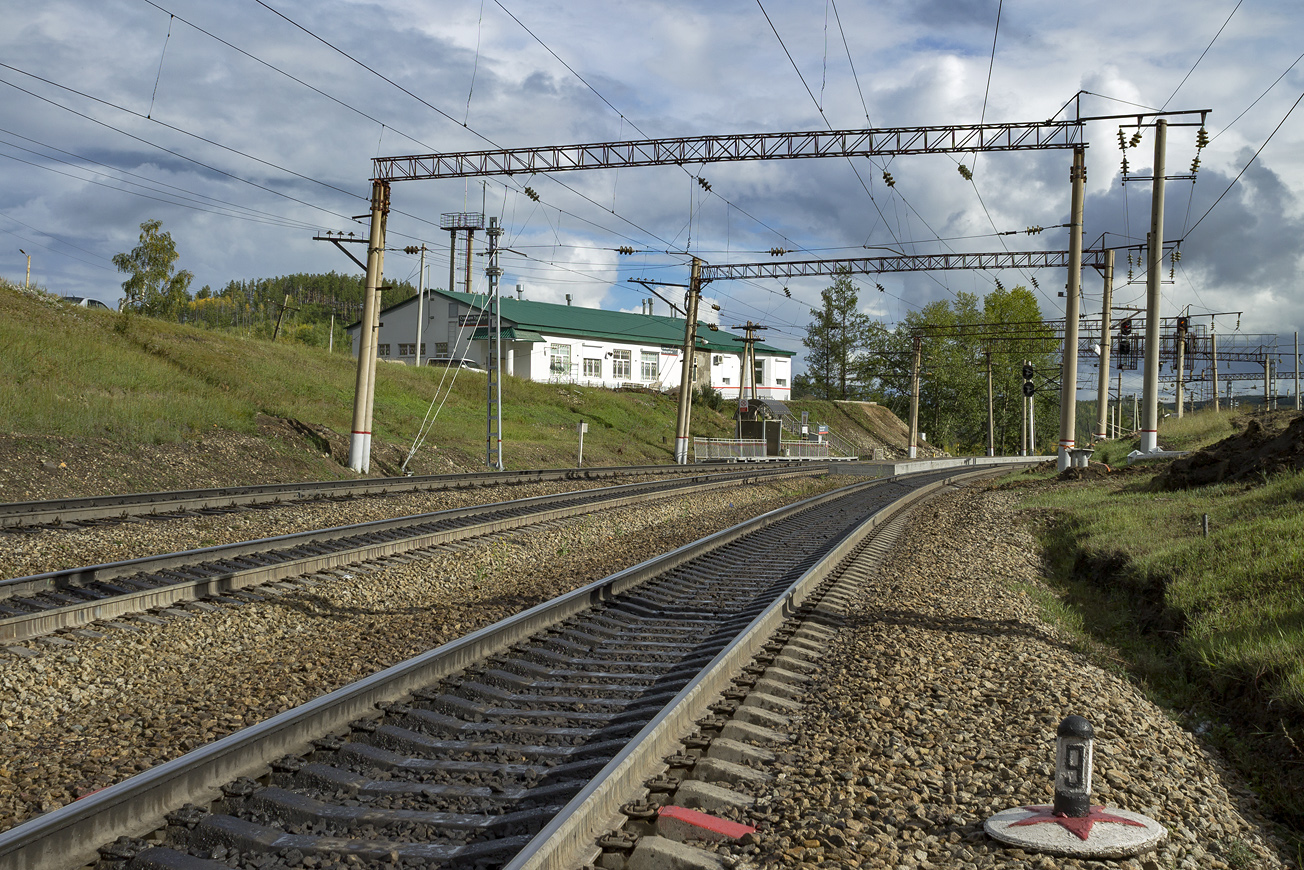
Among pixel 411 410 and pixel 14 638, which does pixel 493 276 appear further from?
pixel 14 638

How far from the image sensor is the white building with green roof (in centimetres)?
6394

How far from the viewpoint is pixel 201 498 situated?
46.2 ft

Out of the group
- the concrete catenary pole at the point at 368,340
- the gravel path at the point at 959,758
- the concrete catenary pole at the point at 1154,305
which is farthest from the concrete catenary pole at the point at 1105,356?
the gravel path at the point at 959,758

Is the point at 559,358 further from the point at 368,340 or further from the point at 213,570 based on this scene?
the point at 213,570

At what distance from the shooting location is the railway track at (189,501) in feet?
38.6

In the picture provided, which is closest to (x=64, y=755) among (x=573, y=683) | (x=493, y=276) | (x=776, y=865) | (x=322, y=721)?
(x=322, y=721)

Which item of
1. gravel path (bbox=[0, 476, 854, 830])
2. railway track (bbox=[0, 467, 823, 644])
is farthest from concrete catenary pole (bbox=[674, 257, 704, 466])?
gravel path (bbox=[0, 476, 854, 830])

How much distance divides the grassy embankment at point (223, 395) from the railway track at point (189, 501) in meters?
5.11

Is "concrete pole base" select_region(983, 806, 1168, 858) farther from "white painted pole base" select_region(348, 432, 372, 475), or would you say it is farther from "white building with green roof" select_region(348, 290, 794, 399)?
"white building with green roof" select_region(348, 290, 794, 399)

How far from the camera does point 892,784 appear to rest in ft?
14.2

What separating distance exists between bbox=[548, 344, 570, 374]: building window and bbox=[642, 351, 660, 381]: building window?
8.32 meters

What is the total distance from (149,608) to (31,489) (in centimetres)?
1031

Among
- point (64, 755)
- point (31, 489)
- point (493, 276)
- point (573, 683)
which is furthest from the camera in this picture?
point (493, 276)

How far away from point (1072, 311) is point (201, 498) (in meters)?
24.6
